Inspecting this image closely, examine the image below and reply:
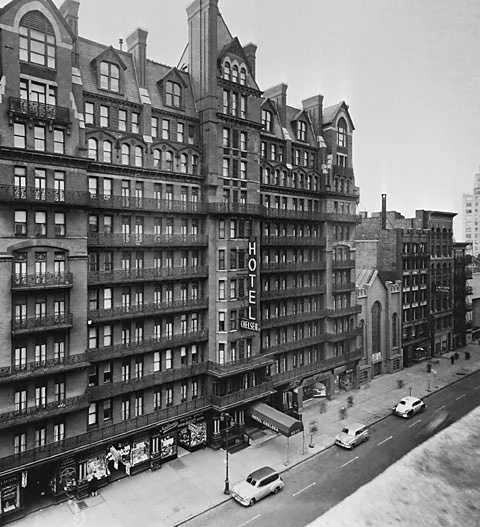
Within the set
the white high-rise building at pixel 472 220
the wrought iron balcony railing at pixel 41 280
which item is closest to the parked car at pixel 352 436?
the wrought iron balcony railing at pixel 41 280

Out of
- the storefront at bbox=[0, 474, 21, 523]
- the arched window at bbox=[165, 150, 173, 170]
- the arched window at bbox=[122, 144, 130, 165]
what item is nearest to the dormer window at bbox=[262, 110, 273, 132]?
the arched window at bbox=[165, 150, 173, 170]

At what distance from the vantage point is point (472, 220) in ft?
513

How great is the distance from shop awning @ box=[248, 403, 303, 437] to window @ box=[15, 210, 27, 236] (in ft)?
86.8

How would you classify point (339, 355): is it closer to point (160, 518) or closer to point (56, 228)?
point (160, 518)

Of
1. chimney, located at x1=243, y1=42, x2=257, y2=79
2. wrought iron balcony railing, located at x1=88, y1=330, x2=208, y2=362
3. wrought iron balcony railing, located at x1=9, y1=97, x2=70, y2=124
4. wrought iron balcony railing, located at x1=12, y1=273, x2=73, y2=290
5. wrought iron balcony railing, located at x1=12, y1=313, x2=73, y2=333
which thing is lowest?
wrought iron balcony railing, located at x1=88, y1=330, x2=208, y2=362

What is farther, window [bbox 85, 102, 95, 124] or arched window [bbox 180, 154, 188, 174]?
arched window [bbox 180, 154, 188, 174]

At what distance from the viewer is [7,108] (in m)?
30.4

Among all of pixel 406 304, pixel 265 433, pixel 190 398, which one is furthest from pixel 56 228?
pixel 406 304

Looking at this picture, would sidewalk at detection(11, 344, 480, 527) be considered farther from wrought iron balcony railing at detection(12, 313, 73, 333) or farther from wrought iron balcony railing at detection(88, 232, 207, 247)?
wrought iron balcony railing at detection(88, 232, 207, 247)

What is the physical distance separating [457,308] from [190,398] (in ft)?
200

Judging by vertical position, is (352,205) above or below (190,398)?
above

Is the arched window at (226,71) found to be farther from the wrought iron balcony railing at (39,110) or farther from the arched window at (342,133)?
the arched window at (342,133)

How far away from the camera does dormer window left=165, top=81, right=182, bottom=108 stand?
134 ft

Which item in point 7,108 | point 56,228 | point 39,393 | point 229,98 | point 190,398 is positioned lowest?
point 190,398
